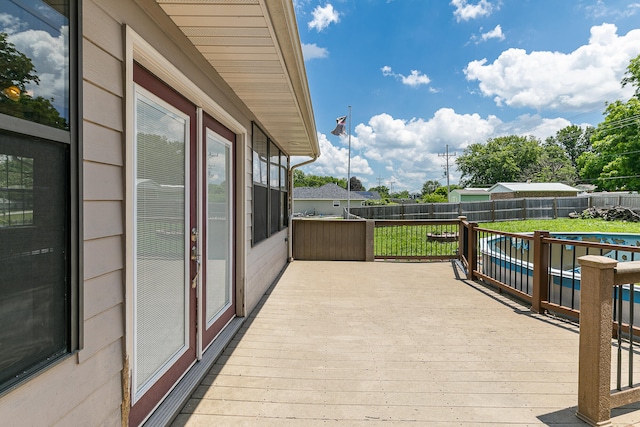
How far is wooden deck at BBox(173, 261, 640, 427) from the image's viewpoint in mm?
1987

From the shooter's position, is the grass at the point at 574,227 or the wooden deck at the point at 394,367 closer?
the wooden deck at the point at 394,367

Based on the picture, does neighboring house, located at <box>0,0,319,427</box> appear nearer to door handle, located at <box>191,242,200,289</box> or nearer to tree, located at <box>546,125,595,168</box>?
door handle, located at <box>191,242,200,289</box>

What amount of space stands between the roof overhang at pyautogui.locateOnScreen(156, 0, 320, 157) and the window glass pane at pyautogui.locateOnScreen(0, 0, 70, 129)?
77 cm

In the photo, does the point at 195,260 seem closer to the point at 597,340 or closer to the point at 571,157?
the point at 597,340

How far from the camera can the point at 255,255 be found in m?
4.08

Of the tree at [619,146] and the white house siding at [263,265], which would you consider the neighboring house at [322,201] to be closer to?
the tree at [619,146]

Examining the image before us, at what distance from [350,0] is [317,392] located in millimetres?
10686

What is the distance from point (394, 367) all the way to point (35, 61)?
8.66 feet

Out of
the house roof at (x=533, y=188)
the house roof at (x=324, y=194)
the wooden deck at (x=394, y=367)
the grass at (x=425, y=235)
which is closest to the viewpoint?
the wooden deck at (x=394, y=367)

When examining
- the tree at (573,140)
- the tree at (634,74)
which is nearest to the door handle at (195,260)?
the tree at (634,74)

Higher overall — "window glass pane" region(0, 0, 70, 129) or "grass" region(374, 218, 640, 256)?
"window glass pane" region(0, 0, 70, 129)

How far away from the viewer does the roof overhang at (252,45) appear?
1.71 m

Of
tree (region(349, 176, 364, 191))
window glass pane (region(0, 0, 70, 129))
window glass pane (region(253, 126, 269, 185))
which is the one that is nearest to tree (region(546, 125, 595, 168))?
tree (region(349, 176, 364, 191))

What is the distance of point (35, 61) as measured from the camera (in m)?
0.99
